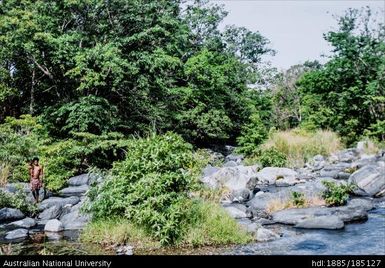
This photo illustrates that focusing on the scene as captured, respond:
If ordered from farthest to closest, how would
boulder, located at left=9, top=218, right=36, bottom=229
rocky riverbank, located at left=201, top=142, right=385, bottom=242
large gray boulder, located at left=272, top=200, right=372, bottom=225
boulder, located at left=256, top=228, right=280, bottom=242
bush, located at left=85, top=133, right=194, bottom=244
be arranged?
boulder, located at left=9, top=218, right=36, bottom=229 → large gray boulder, located at left=272, top=200, right=372, bottom=225 → rocky riverbank, located at left=201, top=142, right=385, bottom=242 → boulder, located at left=256, top=228, right=280, bottom=242 → bush, located at left=85, top=133, right=194, bottom=244

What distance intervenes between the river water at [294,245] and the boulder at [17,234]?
0.21m

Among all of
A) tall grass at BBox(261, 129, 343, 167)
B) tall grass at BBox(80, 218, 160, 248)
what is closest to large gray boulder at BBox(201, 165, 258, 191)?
tall grass at BBox(80, 218, 160, 248)

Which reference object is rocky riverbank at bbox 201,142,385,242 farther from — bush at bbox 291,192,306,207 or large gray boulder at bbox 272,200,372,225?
bush at bbox 291,192,306,207

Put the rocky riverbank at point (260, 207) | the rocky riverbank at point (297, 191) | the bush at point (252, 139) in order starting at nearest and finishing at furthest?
the rocky riverbank at point (260, 207), the rocky riverbank at point (297, 191), the bush at point (252, 139)

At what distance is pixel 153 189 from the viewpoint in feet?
27.8

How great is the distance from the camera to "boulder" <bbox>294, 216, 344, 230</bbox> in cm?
955

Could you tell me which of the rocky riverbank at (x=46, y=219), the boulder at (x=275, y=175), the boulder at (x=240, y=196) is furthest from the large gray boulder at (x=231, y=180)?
the rocky riverbank at (x=46, y=219)

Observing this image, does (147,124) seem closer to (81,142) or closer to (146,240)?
(81,142)

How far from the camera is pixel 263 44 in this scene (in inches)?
1866

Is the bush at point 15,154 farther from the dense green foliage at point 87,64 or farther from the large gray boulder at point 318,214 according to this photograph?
the large gray boulder at point 318,214

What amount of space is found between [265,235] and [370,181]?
21.3 ft

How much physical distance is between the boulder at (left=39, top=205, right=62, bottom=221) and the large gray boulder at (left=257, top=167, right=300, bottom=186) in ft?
26.0

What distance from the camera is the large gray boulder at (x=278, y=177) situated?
1672 cm
